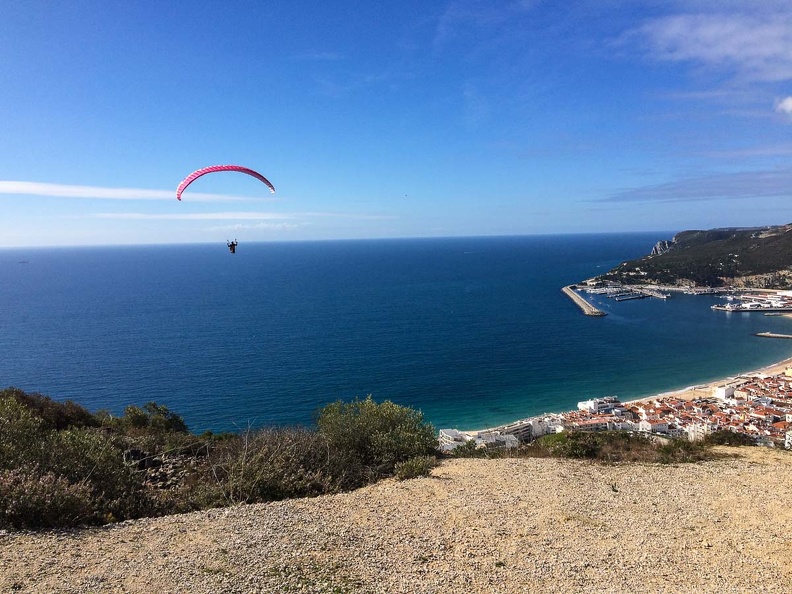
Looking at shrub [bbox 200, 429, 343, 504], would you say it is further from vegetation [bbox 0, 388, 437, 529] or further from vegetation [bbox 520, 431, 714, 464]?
vegetation [bbox 520, 431, 714, 464]

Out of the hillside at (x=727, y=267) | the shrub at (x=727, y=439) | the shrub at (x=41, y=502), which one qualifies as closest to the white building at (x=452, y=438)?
the shrub at (x=727, y=439)

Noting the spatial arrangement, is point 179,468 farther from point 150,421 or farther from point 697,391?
point 697,391

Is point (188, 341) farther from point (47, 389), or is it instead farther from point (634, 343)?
point (634, 343)

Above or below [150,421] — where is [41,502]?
above

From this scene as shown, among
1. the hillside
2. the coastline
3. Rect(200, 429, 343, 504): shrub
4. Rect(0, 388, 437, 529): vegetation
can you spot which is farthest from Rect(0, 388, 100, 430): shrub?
the hillside

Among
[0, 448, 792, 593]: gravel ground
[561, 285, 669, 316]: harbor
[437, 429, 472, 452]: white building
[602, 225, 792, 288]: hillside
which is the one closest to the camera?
[0, 448, 792, 593]: gravel ground

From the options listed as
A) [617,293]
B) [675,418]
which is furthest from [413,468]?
[617,293]
